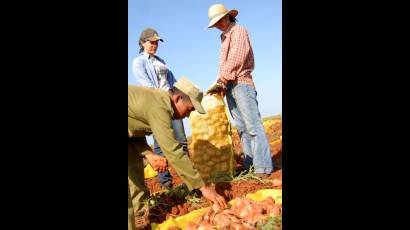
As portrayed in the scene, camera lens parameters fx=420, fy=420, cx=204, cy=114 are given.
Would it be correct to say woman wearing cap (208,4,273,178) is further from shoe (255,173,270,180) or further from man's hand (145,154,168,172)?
man's hand (145,154,168,172)

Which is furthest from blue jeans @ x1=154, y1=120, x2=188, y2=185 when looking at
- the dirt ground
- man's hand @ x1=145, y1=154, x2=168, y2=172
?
man's hand @ x1=145, y1=154, x2=168, y2=172

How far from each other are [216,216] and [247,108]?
1670 millimetres

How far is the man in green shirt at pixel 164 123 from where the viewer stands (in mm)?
3156

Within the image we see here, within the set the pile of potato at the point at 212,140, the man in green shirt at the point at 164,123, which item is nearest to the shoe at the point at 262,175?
the pile of potato at the point at 212,140

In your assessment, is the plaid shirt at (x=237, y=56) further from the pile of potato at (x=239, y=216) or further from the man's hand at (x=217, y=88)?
the pile of potato at (x=239, y=216)

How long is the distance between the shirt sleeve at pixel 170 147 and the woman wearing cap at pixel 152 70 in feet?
5.22

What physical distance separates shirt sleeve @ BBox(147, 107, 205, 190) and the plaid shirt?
1.56m

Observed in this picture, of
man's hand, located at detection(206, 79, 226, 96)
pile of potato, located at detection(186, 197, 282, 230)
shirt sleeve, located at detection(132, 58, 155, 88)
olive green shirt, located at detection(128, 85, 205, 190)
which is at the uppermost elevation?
shirt sleeve, located at detection(132, 58, 155, 88)

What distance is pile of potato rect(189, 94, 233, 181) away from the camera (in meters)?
4.90

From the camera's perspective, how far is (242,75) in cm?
462

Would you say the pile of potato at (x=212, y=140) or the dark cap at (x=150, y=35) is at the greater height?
the dark cap at (x=150, y=35)

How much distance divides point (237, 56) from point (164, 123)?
Result: 5.54 feet

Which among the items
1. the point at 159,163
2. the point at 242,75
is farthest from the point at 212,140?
the point at 159,163

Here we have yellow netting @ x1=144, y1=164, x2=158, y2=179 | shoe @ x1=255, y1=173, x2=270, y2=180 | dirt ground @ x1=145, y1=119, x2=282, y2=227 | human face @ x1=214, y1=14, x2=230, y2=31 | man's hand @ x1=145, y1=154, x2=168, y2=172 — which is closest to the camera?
man's hand @ x1=145, y1=154, x2=168, y2=172
